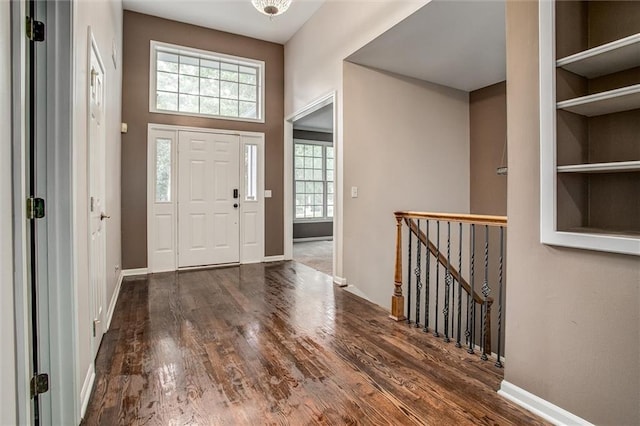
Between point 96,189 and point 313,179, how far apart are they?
252 inches

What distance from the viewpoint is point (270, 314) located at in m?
3.12

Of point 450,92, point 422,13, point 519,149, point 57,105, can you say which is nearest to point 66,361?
point 57,105

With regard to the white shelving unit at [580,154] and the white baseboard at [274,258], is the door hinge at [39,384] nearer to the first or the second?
the white shelving unit at [580,154]

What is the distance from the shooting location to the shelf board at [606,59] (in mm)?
1416

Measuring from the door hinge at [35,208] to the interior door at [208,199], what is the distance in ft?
11.8

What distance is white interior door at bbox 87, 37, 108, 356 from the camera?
206 cm

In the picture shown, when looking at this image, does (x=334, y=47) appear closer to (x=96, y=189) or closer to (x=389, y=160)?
(x=389, y=160)

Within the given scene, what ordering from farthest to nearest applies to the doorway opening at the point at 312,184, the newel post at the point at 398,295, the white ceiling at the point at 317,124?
the doorway opening at the point at 312,184
the white ceiling at the point at 317,124
the newel post at the point at 398,295

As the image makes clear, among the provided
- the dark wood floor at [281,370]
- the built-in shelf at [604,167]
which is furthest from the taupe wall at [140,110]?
the built-in shelf at [604,167]

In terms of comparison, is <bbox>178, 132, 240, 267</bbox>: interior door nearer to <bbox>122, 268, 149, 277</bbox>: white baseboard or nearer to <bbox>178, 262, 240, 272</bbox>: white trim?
<bbox>178, 262, 240, 272</bbox>: white trim

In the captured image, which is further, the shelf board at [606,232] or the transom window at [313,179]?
the transom window at [313,179]

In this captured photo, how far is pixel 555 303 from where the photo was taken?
1.65 meters

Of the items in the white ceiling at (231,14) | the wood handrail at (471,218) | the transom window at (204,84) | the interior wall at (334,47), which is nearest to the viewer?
the wood handrail at (471,218)

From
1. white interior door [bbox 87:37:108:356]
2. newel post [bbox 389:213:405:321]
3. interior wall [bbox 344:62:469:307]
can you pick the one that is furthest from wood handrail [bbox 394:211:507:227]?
white interior door [bbox 87:37:108:356]
